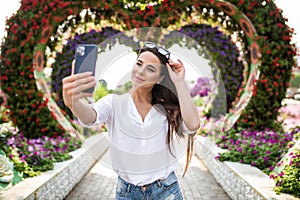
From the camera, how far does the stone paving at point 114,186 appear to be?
14.9 ft

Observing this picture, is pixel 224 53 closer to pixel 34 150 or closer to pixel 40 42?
pixel 40 42

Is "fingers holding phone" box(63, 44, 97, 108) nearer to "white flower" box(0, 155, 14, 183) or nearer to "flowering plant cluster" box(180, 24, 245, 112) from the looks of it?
"white flower" box(0, 155, 14, 183)

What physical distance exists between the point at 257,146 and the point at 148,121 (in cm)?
343

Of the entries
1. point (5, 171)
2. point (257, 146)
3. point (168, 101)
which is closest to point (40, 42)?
point (5, 171)

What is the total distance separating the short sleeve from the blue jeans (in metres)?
0.33

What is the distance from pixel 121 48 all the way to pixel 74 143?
4.14 metres

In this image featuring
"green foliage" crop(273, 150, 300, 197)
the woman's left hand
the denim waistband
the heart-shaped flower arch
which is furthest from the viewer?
the heart-shaped flower arch

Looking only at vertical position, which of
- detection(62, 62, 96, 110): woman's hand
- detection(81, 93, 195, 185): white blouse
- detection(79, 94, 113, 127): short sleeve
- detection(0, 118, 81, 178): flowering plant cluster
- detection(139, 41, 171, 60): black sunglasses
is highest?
detection(139, 41, 171, 60): black sunglasses

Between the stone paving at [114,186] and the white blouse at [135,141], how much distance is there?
2.39 m

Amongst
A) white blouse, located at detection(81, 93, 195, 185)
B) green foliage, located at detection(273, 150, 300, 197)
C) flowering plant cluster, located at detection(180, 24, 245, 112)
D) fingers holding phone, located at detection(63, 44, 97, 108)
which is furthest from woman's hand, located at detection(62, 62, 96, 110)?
flowering plant cluster, located at detection(180, 24, 245, 112)

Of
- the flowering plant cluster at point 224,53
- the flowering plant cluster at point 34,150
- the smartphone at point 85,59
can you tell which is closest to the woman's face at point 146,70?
the smartphone at point 85,59

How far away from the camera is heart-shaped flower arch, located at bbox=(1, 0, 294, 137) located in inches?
223

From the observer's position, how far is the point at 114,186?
4.94 meters

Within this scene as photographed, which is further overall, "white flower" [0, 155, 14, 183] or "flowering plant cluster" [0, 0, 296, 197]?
"flowering plant cluster" [0, 0, 296, 197]
